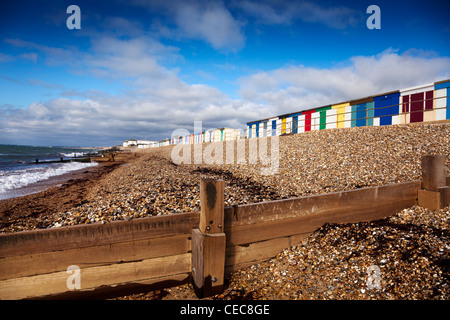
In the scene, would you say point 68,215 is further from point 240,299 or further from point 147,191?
point 240,299

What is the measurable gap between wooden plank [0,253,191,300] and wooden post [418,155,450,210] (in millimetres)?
5015

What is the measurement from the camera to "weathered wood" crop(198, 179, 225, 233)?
10.4 feet

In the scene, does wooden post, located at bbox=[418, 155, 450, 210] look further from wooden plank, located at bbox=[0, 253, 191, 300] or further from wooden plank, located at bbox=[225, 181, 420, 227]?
wooden plank, located at bbox=[0, 253, 191, 300]

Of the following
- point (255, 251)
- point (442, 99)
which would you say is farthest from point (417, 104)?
point (255, 251)

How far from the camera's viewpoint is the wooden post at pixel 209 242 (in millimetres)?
3170

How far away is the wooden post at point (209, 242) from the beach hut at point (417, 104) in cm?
1615

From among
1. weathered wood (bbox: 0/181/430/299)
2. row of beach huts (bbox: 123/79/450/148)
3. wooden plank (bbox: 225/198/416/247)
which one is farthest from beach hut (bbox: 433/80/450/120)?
weathered wood (bbox: 0/181/430/299)

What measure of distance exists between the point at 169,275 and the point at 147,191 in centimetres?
401

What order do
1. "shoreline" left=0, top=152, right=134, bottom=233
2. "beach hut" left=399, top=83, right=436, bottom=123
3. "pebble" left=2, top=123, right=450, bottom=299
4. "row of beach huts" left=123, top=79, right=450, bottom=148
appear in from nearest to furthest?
"pebble" left=2, top=123, right=450, bottom=299
"shoreline" left=0, top=152, right=134, bottom=233
"row of beach huts" left=123, top=79, right=450, bottom=148
"beach hut" left=399, top=83, right=436, bottom=123

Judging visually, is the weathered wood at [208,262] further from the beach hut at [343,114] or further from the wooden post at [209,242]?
the beach hut at [343,114]

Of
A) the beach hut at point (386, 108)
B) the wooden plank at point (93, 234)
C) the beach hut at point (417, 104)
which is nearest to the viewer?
the wooden plank at point (93, 234)

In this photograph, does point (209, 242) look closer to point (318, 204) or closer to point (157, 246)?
point (157, 246)

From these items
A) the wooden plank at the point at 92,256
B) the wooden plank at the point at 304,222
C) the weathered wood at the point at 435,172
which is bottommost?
the wooden plank at the point at 92,256

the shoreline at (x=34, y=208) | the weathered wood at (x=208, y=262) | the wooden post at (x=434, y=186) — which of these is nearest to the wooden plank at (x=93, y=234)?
the weathered wood at (x=208, y=262)
